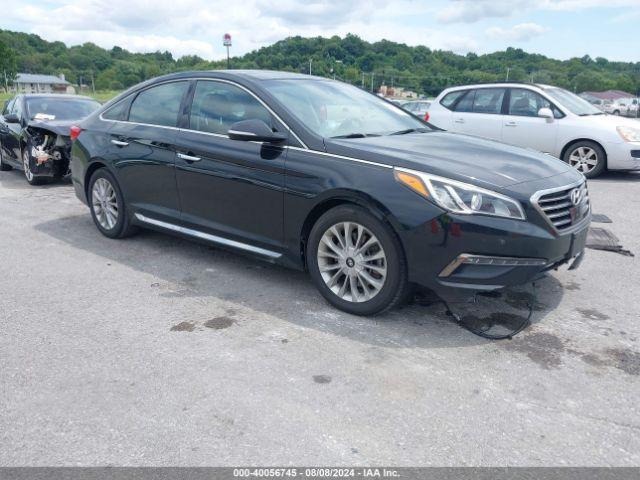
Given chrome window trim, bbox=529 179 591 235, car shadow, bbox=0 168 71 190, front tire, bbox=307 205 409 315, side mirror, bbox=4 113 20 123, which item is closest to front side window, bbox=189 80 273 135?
front tire, bbox=307 205 409 315

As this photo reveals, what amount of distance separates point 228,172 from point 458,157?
5.71ft

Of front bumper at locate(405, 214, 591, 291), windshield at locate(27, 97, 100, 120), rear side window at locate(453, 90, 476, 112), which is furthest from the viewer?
rear side window at locate(453, 90, 476, 112)

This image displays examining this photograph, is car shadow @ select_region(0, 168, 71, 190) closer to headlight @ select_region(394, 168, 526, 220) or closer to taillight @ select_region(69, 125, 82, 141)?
taillight @ select_region(69, 125, 82, 141)

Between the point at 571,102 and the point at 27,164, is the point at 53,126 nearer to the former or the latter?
the point at 27,164

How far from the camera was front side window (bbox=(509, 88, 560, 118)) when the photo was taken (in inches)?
408

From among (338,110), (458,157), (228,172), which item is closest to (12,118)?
(228,172)

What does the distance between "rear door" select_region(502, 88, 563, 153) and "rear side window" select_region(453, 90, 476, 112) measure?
0.71m

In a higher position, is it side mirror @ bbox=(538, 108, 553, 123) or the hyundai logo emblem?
side mirror @ bbox=(538, 108, 553, 123)

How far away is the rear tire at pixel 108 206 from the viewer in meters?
5.79

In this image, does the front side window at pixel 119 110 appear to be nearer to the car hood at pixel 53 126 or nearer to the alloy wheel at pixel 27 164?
the car hood at pixel 53 126

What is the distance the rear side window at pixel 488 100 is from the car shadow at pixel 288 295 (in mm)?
6792

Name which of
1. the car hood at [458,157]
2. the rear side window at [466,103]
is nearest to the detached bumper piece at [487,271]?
the car hood at [458,157]

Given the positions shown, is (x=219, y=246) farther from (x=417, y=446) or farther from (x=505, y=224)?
(x=417, y=446)

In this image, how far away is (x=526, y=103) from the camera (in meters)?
10.6
